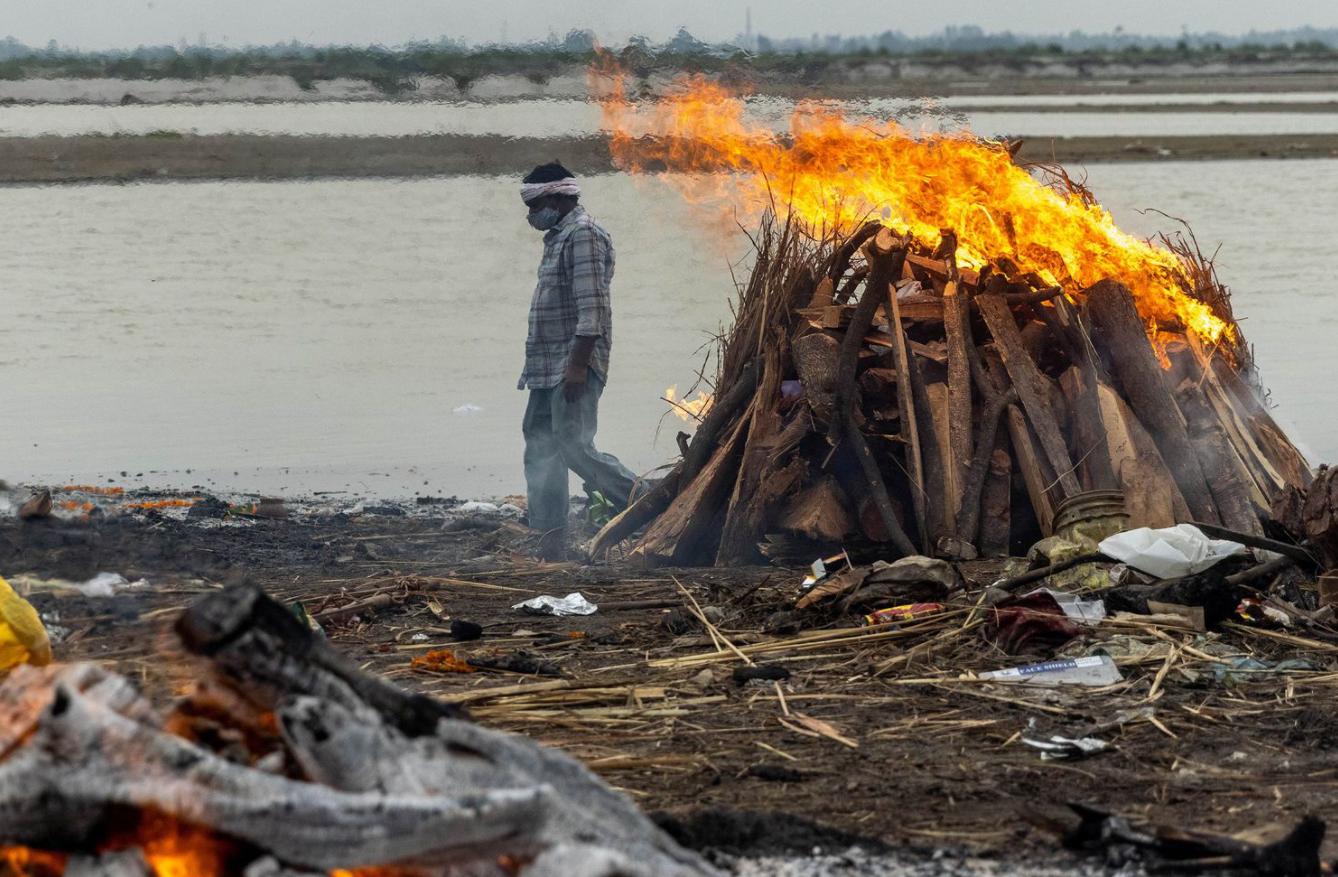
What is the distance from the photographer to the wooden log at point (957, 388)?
27.6 ft

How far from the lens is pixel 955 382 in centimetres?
869

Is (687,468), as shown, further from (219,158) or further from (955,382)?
(219,158)

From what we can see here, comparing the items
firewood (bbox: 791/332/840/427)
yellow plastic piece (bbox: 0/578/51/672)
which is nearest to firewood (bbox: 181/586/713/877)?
yellow plastic piece (bbox: 0/578/51/672)

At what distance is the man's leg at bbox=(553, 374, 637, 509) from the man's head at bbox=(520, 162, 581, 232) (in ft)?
3.48

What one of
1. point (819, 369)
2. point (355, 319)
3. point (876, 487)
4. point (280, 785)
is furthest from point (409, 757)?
point (355, 319)

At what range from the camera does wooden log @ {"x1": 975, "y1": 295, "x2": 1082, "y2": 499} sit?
8180 mm

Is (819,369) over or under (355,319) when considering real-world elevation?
over

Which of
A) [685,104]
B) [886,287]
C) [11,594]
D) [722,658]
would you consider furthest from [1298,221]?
[11,594]

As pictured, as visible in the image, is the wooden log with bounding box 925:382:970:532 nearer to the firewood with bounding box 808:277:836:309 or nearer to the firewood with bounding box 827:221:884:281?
the firewood with bounding box 808:277:836:309

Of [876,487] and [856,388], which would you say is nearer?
[876,487]

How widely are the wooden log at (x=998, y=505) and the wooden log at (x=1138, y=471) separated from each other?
1.78 feet

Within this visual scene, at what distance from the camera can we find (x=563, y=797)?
3496 millimetres

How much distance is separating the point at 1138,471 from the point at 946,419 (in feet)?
3.43

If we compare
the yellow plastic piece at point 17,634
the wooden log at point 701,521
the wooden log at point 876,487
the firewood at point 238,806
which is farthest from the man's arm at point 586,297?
the firewood at point 238,806
